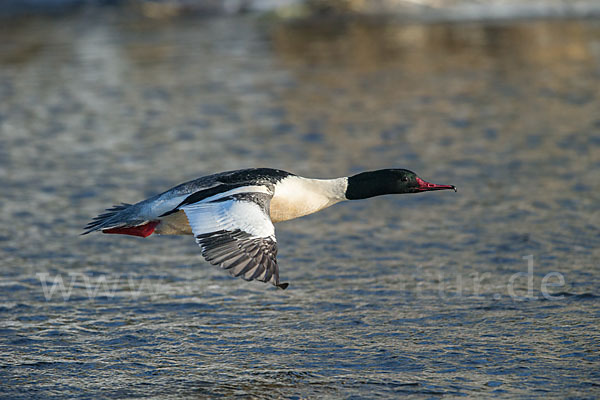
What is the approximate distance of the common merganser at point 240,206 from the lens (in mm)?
5988

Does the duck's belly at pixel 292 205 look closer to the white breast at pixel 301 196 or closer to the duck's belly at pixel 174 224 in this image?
the white breast at pixel 301 196

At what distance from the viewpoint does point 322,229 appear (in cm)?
952

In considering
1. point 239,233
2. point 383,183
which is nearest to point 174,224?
point 239,233

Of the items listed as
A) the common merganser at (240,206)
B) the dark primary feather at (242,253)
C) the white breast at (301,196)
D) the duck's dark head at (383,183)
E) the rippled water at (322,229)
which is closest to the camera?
the dark primary feather at (242,253)

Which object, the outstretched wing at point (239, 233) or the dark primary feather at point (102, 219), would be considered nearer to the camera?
the outstretched wing at point (239, 233)

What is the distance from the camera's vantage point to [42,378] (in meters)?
6.14

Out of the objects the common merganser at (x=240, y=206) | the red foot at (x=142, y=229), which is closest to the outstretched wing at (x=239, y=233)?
the common merganser at (x=240, y=206)

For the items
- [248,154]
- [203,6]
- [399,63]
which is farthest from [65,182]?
[203,6]

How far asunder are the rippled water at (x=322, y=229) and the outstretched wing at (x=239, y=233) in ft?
2.53

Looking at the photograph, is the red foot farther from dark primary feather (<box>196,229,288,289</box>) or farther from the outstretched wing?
dark primary feather (<box>196,229,288,289</box>)

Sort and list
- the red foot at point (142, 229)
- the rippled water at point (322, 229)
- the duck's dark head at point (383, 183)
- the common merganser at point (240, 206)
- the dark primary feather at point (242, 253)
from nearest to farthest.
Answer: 1. the dark primary feather at point (242, 253)
2. the common merganser at point (240, 206)
3. the rippled water at point (322, 229)
4. the red foot at point (142, 229)
5. the duck's dark head at point (383, 183)

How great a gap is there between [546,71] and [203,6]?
11.4 meters

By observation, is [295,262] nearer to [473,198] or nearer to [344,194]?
[344,194]

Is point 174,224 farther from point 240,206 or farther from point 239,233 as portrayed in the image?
point 239,233
